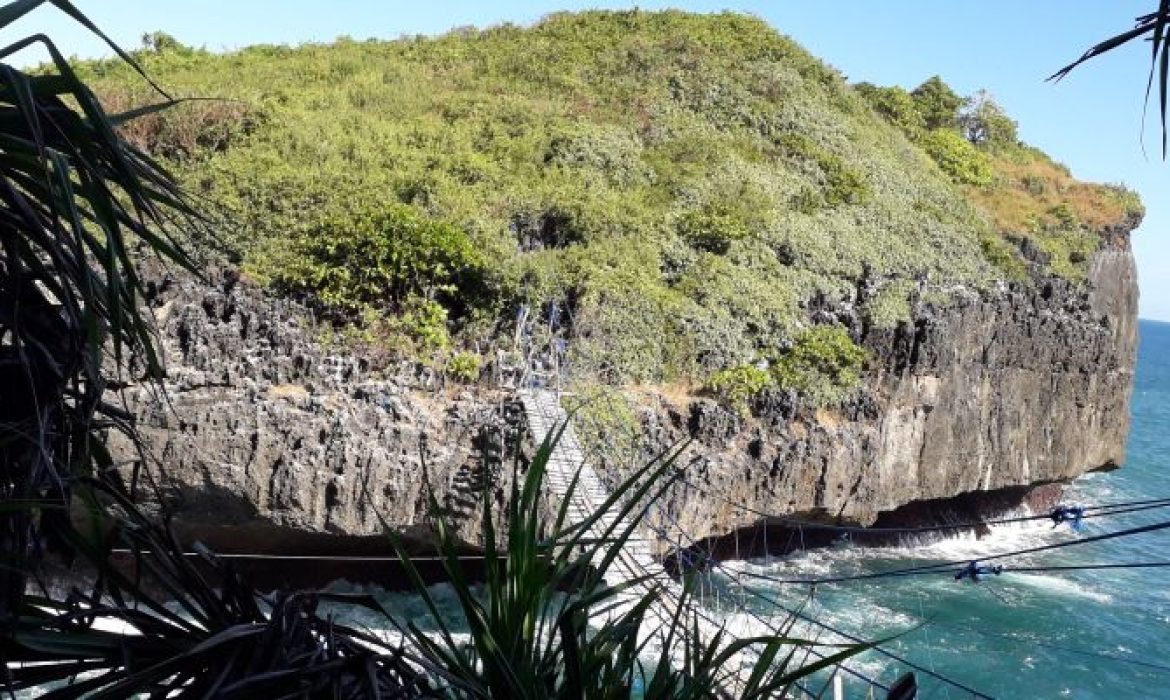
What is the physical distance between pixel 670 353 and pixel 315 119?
7.60 metres

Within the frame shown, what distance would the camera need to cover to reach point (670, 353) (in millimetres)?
15234

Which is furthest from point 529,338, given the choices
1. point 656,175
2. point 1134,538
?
point 1134,538

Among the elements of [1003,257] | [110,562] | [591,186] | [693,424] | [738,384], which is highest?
[591,186]

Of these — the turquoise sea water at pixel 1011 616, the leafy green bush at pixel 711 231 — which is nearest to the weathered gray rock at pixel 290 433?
the turquoise sea water at pixel 1011 616

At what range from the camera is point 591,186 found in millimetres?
18469

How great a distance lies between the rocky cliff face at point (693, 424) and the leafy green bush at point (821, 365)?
1.01 feet

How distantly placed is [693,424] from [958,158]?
1510 cm

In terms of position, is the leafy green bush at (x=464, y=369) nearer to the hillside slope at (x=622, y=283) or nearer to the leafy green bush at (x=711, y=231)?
the hillside slope at (x=622, y=283)

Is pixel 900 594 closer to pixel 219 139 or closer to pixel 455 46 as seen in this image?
pixel 219 139

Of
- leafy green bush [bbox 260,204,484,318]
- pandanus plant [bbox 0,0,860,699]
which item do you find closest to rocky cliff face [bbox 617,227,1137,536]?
leafy green bush [bbox 260,204,484,318]

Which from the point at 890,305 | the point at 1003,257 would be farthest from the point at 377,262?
the point at 1003,257

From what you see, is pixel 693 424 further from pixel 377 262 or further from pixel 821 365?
pixel 377 262

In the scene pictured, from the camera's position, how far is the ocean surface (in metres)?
13.4

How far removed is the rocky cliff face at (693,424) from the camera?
11.6 m
